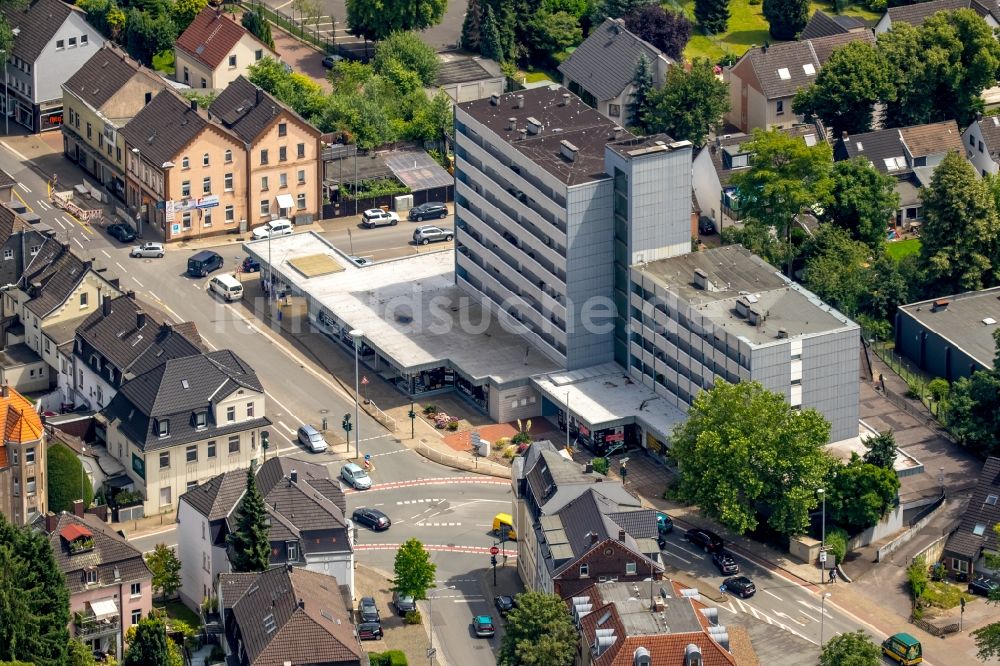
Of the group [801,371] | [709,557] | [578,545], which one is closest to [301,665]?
[578,545]

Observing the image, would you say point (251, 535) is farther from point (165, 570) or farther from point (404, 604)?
point (404, 604)

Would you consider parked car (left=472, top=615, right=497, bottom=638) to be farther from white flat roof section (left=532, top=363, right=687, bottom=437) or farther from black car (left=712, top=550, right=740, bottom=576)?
white flat roof section (left=532, top=363, right=687, bottom=437)

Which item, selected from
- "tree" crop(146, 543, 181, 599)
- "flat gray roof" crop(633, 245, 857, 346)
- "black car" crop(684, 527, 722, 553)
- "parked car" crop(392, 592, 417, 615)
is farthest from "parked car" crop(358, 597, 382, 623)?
"flat gray roof" crop(633, 245, 857, 346)

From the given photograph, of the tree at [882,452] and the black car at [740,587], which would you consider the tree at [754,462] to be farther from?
the tree at [882,452]

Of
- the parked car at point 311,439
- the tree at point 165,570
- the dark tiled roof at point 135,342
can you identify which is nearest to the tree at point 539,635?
the tree at point 165,570

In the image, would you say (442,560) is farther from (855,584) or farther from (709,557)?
(855,584)

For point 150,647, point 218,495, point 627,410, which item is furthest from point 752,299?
Result: point 150,647
